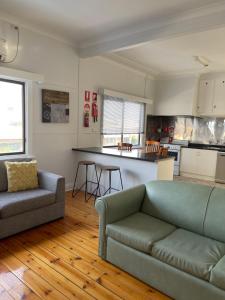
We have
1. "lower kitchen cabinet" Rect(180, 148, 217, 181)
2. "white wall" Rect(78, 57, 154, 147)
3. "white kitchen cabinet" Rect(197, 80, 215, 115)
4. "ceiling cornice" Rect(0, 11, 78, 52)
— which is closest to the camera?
"ceiling cornice" Rect(0, 11, 78, 52)

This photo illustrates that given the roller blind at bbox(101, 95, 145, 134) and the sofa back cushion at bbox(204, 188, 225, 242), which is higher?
the roller blind at bbox(101, 95, 145, 134)

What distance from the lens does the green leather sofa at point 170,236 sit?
1.68m

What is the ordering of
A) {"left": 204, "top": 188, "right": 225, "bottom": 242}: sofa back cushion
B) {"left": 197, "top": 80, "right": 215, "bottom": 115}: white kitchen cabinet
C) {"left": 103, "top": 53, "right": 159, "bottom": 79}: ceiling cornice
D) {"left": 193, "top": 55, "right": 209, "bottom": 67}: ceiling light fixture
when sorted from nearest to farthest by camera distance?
{"left": 204, "top": 188, "right": 225, "bottom": 242}: sofa back cushion, {"left": 193, "top": 55, "right": 209, "bottom": 67}: ceiling light fixture, {"left": 103, "top": 53, "right": 159, "bottom": 79}: ceiling cornice, {"left": 197, "top": 80, "right": 215, "bottom": 115}: white kitchen cabinet

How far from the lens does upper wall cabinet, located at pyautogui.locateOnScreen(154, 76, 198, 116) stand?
19.8 feet

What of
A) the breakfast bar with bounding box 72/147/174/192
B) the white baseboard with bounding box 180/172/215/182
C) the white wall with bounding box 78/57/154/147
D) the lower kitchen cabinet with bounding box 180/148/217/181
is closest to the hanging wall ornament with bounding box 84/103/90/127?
the white wall with bounding box 78/57/154/147

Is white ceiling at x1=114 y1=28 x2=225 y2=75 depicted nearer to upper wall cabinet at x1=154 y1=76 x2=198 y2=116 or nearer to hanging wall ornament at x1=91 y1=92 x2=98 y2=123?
upper wall cabinet at x1=154 y1=76 x2=198 y2=116

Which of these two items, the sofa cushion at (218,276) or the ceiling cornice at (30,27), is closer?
the sofa cushion at (218,276)

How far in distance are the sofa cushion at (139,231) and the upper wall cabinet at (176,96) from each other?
4.51 m

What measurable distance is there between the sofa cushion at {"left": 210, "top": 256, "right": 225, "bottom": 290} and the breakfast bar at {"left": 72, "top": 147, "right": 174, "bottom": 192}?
194cm

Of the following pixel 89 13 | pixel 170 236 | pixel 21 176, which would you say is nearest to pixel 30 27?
pixel 89 13

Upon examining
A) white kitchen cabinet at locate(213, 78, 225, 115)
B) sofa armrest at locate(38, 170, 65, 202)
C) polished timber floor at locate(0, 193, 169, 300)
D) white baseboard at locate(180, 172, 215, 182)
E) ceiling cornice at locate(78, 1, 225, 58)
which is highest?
ceiling cornice at locate(78, 1, 225, 58)

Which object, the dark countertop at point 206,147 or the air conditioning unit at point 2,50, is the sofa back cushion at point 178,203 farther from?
the dark countertop at point 206,147

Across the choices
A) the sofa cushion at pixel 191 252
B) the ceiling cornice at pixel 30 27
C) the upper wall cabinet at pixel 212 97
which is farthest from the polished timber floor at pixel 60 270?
the upper wall cabinet at pixel 212 97

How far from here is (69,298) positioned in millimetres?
1803
